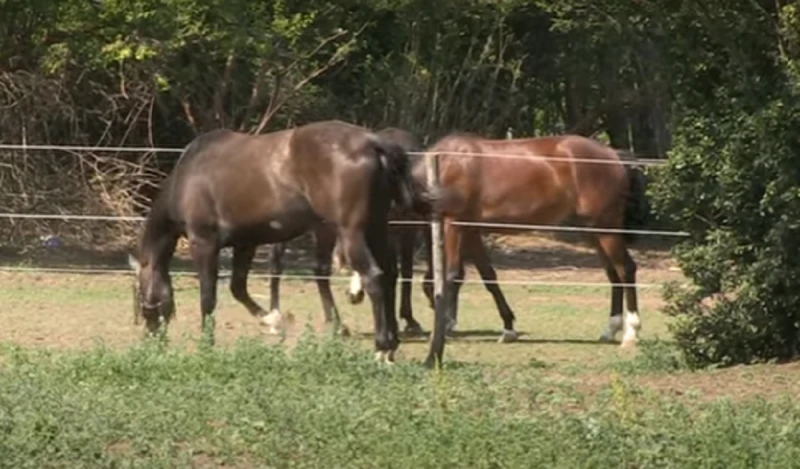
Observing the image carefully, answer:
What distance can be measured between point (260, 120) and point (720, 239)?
12627mm

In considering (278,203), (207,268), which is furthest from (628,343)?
(207,268)

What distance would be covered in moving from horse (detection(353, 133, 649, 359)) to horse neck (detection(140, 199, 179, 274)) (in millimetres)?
2396

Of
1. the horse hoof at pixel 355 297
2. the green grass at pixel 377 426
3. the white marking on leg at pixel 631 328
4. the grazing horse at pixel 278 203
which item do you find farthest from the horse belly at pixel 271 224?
the white marking on leg at pixel 631 328

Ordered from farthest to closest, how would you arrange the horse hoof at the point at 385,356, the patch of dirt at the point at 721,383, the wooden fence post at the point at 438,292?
the wooden fence post at the point at 438,292 → the horse hoof at the point at 385,356 → the patch of dirt at the point at 721,383

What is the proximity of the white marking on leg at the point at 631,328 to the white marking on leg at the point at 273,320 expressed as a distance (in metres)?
2.70

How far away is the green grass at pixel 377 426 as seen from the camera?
7.37 metres

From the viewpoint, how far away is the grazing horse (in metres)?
10.8

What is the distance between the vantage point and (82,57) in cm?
2062

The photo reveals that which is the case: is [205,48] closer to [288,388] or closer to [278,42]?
[278,42]

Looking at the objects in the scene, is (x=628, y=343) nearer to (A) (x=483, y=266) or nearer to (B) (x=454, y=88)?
(A) (x=483, y=266)

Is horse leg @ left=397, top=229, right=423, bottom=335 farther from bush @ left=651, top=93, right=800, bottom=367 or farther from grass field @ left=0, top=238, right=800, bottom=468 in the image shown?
bush @ left=651, top=93, right=800, bottom=367

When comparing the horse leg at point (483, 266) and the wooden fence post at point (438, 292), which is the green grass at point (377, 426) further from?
the horse leg at point (483, 266)

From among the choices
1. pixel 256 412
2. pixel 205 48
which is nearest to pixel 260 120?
pixel 205 48

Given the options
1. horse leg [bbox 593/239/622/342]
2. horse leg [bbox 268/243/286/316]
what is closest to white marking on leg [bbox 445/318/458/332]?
horse leg [bbox 593/239/622/342]
